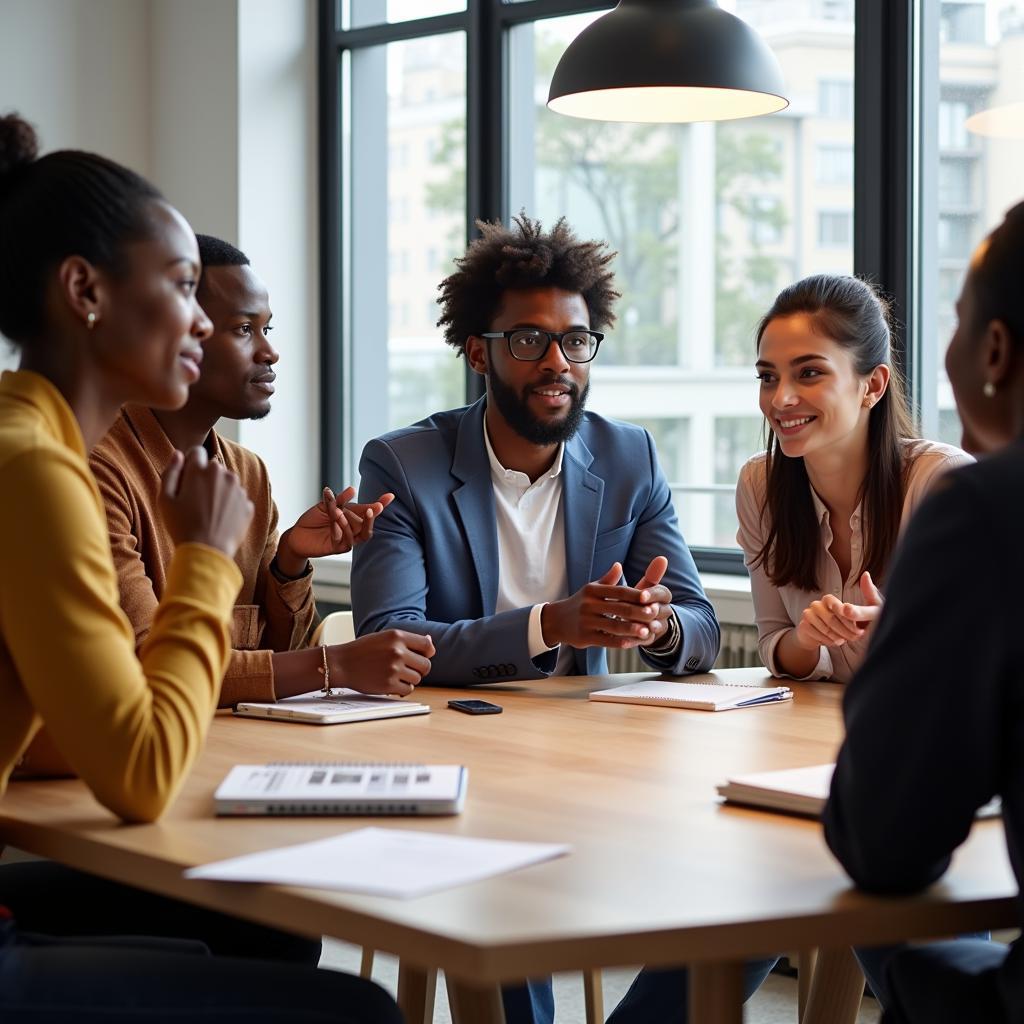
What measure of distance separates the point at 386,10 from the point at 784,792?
426 centimetres

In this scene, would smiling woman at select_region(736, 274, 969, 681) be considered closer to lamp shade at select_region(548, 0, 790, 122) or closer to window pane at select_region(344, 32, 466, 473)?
lamp shade at select_region(548, 0, 790, 122)

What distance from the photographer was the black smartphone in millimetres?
2236

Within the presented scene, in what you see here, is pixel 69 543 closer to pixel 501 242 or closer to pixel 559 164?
pixel 501 242

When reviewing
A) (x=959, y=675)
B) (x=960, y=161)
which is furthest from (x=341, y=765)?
(x=960, y=161)

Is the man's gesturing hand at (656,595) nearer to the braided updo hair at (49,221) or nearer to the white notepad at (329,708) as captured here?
the white notepad at (329,708)

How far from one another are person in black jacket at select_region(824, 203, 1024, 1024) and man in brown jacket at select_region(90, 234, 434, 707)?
1.14 m

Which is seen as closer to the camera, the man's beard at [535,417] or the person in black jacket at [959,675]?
the person in black jacket at [959,675]

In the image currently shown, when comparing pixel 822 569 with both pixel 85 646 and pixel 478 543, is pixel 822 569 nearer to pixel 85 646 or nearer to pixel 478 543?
pixel 478 543

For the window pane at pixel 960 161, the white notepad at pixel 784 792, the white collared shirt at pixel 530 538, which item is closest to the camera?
the white notepad at pixel 784 792

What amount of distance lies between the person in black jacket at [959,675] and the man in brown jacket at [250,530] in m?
1.14

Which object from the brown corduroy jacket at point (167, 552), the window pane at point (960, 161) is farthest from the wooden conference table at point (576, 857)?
the window pane at point (960, 161)

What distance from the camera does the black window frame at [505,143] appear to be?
12.6ft

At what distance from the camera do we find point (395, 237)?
5.35 m

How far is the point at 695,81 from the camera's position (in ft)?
7.87
